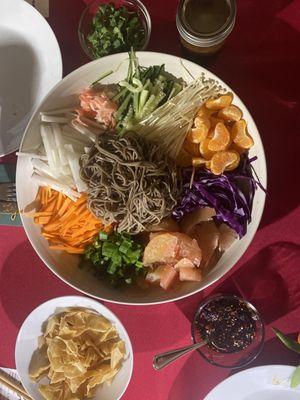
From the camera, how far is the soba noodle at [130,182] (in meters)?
1.47

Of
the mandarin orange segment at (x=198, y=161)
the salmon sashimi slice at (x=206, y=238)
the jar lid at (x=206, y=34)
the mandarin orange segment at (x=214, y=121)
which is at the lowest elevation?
the salmon sashimi slice at (x=206, y=238)

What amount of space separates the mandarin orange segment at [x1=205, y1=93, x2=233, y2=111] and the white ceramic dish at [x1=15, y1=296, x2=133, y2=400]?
632 mm

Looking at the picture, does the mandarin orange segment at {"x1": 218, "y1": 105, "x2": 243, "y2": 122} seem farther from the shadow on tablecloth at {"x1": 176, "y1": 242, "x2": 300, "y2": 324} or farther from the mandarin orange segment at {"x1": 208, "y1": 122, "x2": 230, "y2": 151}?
the shadow on tablecloth at {"x1": 176, "y1": 242, "x2": 300, "y2": 324}

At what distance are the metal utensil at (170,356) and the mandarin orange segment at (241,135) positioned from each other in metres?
0.56

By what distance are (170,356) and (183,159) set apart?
55 centimetres

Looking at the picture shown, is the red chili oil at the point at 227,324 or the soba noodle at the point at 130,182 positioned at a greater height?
the soba noodle at the point at 130,182

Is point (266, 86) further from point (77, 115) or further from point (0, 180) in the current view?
point (0, 180)

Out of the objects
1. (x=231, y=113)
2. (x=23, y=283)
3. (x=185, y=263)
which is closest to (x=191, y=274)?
(x=185, y=263)

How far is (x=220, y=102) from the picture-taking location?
4.78 feet

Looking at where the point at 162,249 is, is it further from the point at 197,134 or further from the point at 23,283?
the point at 23,283

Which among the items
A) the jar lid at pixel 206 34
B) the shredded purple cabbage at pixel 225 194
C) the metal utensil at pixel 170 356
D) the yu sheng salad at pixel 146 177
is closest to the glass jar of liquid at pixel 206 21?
the jar lid at pixel 206 34

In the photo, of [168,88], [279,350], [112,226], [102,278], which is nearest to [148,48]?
[168,88]

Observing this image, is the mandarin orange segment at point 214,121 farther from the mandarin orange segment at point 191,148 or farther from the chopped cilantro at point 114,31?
the chopped cilantro at point 114,31

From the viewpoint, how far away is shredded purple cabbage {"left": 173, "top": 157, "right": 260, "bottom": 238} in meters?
1.48
